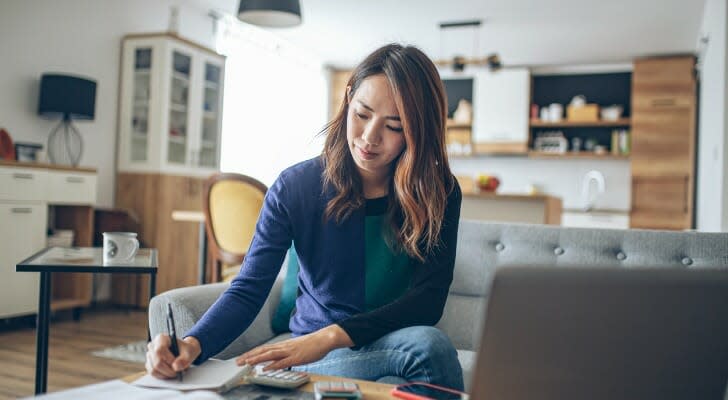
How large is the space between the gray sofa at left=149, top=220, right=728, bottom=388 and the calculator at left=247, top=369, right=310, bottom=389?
2.14 ft

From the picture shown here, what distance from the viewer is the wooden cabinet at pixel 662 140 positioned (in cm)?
675

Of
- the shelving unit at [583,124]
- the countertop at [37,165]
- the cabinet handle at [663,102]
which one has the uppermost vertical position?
the cabinet handle at [663,102]

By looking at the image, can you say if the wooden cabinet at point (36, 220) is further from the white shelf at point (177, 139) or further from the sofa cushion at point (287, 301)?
the sofa cushion at point (287, 301)

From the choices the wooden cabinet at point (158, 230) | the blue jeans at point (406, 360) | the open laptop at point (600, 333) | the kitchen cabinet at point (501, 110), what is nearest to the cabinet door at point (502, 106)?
the kitchen cabinet at point (501, 110)

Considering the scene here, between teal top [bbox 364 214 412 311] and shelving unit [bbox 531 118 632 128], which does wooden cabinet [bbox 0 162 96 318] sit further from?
shelving unit [bbox 531 118 632 128]

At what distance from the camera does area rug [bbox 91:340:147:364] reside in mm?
3045

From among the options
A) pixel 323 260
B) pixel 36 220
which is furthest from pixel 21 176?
pixel 323 260

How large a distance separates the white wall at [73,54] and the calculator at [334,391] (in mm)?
3804

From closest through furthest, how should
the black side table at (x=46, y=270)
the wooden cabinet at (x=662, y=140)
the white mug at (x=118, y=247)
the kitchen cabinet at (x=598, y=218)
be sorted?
the black side table at (x=46, y=270)
the white mug at (x=118, y=247)
the wooden cabinet at (x=662, y=140)
the kitchen cabinet at (x=598, y=218)

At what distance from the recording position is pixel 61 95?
3.96 m

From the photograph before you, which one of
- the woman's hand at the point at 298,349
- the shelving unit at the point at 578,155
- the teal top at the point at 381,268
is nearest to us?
the woman's hand at the point at 298,349

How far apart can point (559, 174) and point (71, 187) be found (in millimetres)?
5594

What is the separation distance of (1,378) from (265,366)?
7.11 ft

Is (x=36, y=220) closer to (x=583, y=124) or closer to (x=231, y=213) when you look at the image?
(x=231, y=213)
